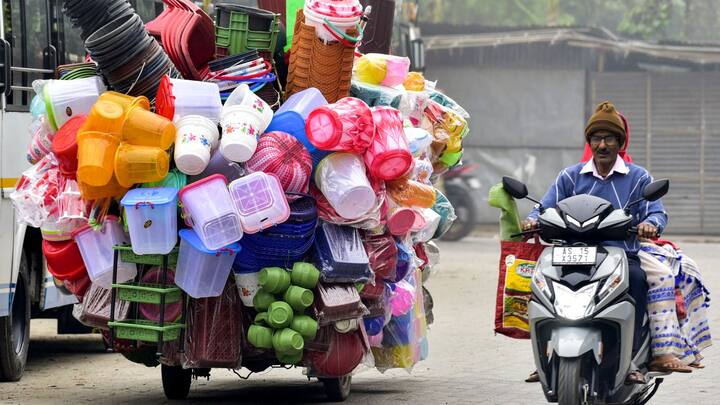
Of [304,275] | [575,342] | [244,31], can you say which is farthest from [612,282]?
[244,31]

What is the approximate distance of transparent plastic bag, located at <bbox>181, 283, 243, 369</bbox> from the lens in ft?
24.3

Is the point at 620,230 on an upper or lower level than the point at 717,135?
upper

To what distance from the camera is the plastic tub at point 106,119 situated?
7094 mm

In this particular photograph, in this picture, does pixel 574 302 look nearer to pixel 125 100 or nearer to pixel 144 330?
pixel 144 330

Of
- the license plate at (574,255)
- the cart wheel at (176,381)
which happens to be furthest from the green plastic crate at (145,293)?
the license plate at (574,255)

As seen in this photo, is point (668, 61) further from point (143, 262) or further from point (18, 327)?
point (143, 262)

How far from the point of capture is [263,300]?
729 cm

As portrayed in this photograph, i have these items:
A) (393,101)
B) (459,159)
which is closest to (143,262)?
(393,101)

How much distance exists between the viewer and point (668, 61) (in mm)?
28031

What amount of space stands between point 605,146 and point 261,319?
2.00 m

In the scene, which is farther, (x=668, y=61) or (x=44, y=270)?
(x=668, y=61)

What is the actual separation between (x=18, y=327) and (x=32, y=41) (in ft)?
6.79

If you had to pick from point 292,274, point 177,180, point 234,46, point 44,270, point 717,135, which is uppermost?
point 234,46

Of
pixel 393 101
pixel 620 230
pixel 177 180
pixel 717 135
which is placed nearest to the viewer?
pixel 620 230
